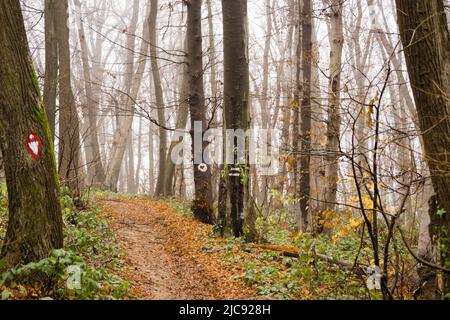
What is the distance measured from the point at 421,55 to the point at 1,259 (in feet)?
17.3

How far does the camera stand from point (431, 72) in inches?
197

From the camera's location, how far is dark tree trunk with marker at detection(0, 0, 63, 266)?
5379 millimetres

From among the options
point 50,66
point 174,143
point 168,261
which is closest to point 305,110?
point 168,261

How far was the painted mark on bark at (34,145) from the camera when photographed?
5.46m

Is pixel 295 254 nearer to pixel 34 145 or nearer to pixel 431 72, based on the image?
pixel 431 72

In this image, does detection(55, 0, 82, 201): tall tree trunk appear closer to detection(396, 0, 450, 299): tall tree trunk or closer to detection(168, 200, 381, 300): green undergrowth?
detection(168, 200, 381, 300): green undergrowth

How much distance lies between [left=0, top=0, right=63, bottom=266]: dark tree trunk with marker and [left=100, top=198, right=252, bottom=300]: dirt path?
1.72 m

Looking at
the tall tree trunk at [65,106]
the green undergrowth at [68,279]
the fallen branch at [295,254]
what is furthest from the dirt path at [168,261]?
the tall tree trunk at [65,106]

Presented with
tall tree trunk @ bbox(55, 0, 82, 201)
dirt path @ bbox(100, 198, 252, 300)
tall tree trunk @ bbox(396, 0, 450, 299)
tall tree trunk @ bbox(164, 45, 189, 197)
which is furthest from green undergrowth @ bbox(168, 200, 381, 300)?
tall tree trunk @ bbox(164, 45, 189, 197)

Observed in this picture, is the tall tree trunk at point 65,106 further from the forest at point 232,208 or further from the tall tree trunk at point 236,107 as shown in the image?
the tall tree trunk at point 236,107

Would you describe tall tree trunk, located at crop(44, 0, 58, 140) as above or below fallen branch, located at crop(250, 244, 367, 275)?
above

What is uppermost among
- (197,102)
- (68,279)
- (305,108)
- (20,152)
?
(197,102)

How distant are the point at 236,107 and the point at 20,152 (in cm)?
519
